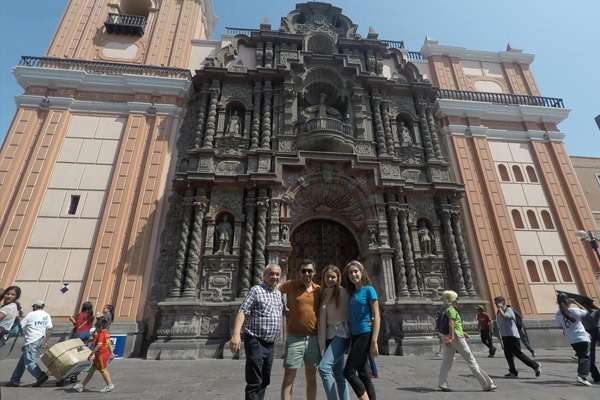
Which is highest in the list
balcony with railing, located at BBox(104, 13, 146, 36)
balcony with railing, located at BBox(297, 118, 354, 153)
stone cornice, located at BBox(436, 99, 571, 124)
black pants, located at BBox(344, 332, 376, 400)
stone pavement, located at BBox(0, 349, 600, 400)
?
balcony with railing, located at BBox(104, 13, 146, 36)

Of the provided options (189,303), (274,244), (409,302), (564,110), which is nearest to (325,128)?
(274,244)

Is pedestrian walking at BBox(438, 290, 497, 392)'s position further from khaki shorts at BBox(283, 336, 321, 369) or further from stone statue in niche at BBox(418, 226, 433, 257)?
stone statue in niche at BBox(418, 226, 433, 257)

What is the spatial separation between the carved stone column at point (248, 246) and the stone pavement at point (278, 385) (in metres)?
3.06

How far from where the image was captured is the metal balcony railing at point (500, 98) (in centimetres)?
1628

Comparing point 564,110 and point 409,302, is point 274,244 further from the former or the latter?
point 564,110

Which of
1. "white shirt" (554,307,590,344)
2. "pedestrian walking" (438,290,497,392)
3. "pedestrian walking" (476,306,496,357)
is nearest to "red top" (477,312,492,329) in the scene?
"pedestrian walking" (476,306,496,357)

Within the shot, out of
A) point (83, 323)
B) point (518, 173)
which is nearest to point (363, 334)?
point (83, 323)

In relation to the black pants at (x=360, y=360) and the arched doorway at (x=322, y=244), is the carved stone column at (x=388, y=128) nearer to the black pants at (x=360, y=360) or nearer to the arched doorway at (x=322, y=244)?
the arched doorway at (x=322, y=244)

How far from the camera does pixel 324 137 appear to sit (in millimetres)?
12617

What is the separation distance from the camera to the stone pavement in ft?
14.8

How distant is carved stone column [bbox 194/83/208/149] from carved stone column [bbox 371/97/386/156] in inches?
300

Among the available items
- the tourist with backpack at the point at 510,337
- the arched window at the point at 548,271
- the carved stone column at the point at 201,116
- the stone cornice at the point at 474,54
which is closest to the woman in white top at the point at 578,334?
the tourist with backpack at the point at 510,337

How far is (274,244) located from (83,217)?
717cm

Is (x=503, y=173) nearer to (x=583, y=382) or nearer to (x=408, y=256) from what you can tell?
(x=408, y=256)
